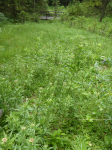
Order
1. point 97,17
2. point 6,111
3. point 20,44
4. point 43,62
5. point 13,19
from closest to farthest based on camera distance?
point 6,111 → point 43,62 → point 20,44 → point 13,19 → point 97,17

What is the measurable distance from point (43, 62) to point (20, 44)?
3132 mm

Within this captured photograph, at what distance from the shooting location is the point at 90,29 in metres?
10.5

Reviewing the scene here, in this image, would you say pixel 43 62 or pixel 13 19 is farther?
pixel 13 19

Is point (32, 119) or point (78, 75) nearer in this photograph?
point (32, 119)

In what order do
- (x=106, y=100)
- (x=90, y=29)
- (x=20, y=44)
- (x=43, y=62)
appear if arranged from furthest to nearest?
1. (x=90, y=29)
2. (x=20, y=44)
3. (x=43, y=62)
4. (x=106, y=100)

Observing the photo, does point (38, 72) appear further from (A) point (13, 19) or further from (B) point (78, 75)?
(A) point (13, 19)

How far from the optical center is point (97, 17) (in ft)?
52.5

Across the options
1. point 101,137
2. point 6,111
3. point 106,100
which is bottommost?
point 101,137

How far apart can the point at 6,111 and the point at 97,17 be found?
60.6 feet

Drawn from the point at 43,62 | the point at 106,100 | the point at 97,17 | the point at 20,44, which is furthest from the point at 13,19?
the point at 106,100

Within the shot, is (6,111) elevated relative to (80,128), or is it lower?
elevated

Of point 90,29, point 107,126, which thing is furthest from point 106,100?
point 90,29

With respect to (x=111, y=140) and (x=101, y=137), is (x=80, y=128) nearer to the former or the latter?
(x=101, y=137)

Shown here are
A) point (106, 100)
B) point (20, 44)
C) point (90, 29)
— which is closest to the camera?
point (106, 100)
